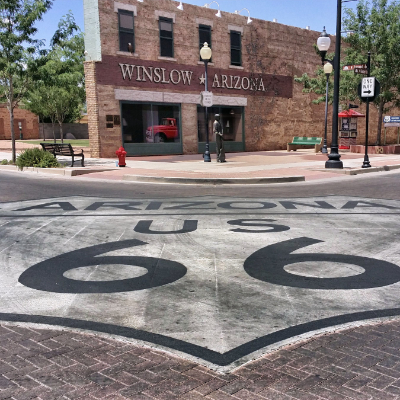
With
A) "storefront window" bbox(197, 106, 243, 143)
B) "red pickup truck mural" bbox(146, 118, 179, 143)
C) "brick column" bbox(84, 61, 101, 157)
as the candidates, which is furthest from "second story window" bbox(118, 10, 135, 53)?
"storefront window" bbox(197, 106, 243, 143)

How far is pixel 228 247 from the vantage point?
6.22m

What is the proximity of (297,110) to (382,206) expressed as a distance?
2346 centimetres

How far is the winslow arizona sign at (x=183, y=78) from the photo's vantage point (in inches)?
916

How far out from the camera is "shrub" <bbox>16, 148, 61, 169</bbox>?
17734mm

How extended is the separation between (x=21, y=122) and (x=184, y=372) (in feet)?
189

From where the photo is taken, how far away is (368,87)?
1788 cm

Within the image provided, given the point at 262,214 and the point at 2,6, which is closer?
the point at 262,214

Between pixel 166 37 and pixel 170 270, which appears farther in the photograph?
pixel 166 37

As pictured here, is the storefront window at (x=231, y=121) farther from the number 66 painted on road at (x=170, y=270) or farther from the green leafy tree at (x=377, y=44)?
the number 66 painted on road at (x=170, y=270)

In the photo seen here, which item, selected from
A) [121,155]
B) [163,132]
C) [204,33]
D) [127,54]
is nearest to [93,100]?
[127,54]

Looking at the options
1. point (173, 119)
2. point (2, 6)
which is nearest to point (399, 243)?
point (2, 6)

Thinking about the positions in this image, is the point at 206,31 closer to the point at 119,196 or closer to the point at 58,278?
the point at 119,196

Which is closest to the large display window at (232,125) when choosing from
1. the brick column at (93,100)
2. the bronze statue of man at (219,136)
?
the brick column at (93,100)

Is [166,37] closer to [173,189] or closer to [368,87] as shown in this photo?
[368,87]
